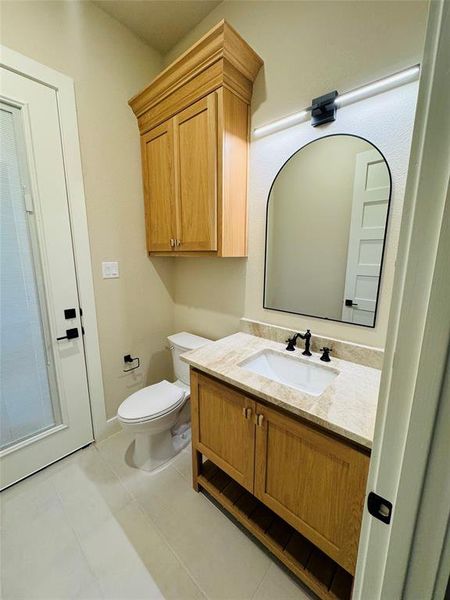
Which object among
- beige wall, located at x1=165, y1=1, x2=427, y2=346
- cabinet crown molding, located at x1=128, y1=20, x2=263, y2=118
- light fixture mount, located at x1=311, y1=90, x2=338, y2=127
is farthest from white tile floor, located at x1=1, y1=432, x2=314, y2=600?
cabinet crown molding, located at x1=128, y1=20, x2=263, y2=118

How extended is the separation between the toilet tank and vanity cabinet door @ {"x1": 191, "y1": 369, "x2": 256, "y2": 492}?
20.6 inches

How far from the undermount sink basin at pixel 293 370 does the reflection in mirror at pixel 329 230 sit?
0.28 m

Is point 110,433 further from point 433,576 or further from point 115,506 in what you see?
point 433,576

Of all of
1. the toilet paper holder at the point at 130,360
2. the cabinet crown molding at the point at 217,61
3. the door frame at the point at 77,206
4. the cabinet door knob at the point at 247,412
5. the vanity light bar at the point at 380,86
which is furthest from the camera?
the toilet paper holder at the point at 130,360

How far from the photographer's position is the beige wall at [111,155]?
1.39 metres

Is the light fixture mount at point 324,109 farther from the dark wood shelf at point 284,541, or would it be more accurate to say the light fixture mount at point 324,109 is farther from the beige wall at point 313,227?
the dark wood shelf at point 284,541

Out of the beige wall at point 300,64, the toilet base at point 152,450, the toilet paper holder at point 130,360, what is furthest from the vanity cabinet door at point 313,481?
the toilet paper holder at point 130,360

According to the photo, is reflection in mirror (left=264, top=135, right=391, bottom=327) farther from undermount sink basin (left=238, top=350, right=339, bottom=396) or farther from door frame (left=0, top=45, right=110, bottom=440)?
door frame (left=0, top=45, right=110, bottom=440)

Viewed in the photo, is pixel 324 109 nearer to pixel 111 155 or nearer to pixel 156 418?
pixel 111 155

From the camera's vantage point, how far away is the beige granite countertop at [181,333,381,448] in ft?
2.72

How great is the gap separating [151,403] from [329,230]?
148 cm

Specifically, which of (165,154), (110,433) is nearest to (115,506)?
(110,433)

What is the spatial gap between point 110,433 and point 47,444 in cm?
41

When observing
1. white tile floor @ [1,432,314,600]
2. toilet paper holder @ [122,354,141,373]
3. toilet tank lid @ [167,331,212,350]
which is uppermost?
toilet tank lid @ [167,331,212,350]
